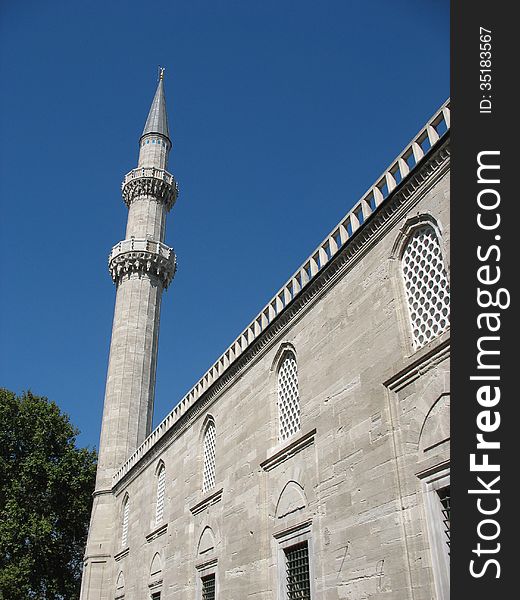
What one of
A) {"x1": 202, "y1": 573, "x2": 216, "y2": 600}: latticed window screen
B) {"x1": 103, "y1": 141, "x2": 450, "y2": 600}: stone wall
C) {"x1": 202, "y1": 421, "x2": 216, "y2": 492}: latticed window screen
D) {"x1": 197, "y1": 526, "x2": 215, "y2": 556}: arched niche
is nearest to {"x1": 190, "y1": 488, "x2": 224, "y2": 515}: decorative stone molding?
{"x1": 103, "y1": 141, "x2": 450, "y2": 600}: stone wall

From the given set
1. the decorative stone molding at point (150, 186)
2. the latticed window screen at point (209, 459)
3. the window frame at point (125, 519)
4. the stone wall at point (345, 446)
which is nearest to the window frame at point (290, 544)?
the stone wall at point (345, 446)

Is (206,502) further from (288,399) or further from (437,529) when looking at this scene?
(437,529)

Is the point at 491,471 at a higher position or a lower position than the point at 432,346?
lower

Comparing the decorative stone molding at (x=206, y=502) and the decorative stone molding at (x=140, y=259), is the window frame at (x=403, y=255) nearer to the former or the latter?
the decorative stone molding at (x=206, y=502)

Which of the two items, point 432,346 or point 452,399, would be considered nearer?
point 452,399

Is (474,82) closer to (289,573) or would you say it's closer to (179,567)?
(289,573)

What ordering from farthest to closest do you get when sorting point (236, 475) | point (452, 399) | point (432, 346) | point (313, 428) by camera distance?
point (236, 475) → point (313, 428) → point (432, 346) → point (452, 399)

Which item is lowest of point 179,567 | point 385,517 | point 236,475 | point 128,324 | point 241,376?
point 179,567

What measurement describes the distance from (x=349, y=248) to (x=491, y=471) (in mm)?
5011

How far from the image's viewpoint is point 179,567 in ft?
43.7

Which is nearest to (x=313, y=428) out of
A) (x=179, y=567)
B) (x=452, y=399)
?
(x=452, y=399)

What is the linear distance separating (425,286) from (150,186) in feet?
71.4

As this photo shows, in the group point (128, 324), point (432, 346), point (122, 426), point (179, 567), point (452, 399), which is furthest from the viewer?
point (128, 324)

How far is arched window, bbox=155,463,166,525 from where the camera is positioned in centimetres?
1571
